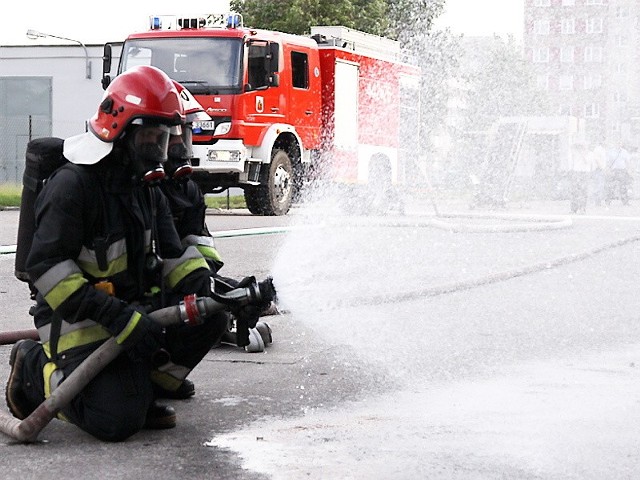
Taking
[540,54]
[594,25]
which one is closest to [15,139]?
[540,54]

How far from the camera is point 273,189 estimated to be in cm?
1741

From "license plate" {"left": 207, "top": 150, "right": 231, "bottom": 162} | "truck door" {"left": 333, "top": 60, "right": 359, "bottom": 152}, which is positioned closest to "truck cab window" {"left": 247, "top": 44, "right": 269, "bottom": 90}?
"license plate" {"left": 207, "top": 150, "right": 231, "bottom": 162}

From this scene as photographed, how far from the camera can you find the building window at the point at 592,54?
19797mm

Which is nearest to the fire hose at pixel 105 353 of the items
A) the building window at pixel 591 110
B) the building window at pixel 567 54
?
the building window at pixel 567 54

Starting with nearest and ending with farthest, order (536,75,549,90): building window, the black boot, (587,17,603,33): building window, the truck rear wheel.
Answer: the black boot < the truck rear wheel < (587,17,603,33): building window < (536,75,549,90): building window

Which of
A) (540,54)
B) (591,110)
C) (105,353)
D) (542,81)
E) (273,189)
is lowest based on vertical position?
(105,353)

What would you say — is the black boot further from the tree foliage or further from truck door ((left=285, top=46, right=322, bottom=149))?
the tree foliage

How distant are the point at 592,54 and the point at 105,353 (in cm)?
→ 1746

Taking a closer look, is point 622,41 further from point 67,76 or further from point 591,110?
point 67,76

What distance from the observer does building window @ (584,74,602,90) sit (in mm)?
20922

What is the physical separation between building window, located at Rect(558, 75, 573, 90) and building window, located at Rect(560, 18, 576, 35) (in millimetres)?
2525

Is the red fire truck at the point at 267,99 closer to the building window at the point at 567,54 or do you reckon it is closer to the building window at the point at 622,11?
the building window at the point at 567,54

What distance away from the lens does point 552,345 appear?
20.6 ft

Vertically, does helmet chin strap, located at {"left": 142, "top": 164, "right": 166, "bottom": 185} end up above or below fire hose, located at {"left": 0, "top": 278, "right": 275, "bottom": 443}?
above
